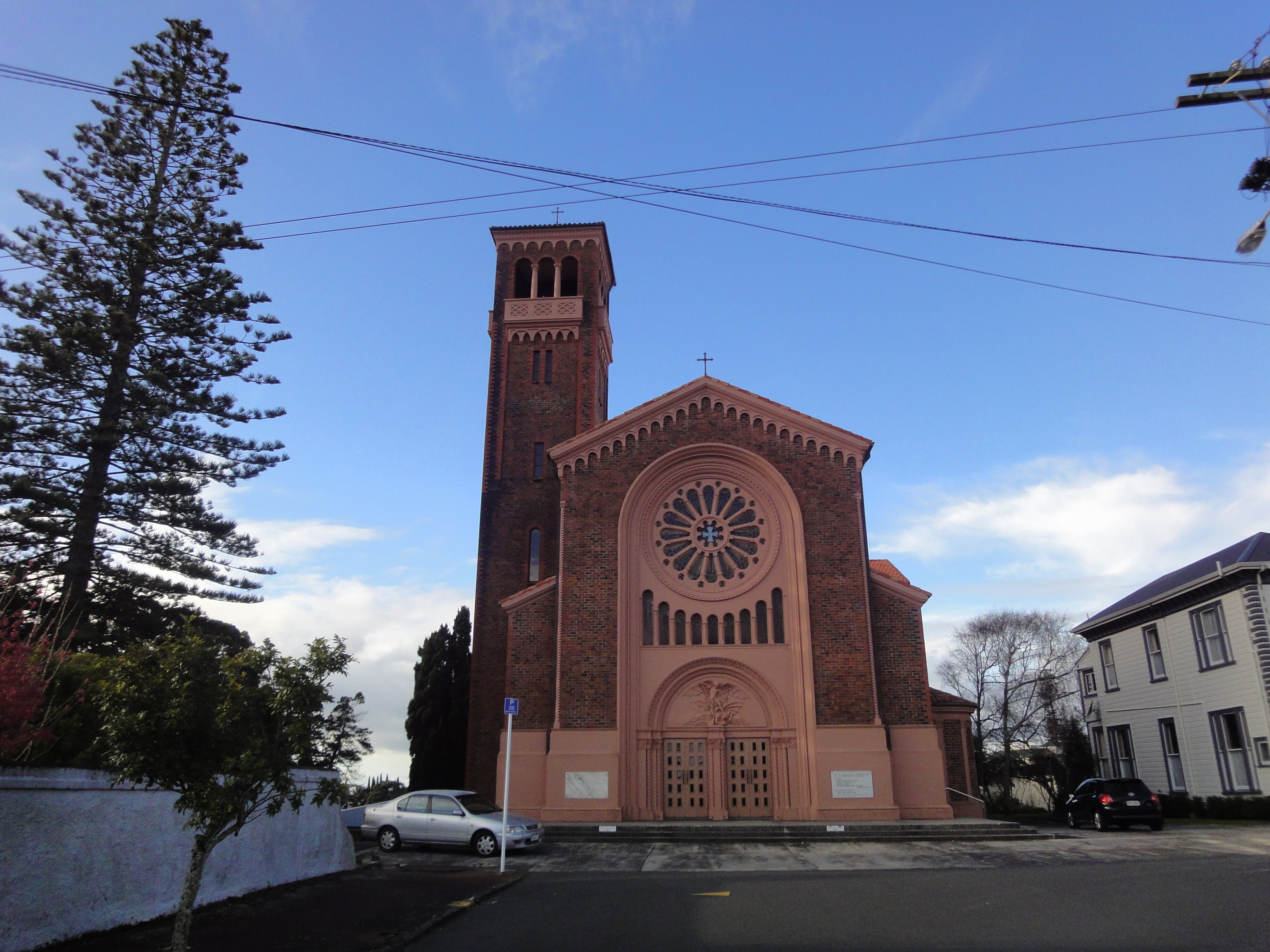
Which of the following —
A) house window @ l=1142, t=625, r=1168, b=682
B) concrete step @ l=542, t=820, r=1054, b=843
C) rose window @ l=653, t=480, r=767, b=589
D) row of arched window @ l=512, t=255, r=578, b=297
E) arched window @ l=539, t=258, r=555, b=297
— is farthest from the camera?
arched window @ l=539, t=258, r=555, b=297

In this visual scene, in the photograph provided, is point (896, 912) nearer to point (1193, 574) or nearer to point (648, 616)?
point (648, 616)

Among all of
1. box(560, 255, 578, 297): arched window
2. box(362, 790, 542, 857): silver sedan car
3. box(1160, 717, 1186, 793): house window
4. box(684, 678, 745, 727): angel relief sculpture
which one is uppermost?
box(560, 255, 578, 297): arched window

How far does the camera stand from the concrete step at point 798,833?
68.5 feet

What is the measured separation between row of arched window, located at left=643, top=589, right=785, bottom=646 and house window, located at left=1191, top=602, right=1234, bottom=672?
551 inches

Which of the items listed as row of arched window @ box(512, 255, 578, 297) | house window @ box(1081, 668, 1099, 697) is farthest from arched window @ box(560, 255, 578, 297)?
house window @ box(1081, 668, 1099, 697)

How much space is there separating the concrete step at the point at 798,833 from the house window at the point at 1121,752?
12850mm

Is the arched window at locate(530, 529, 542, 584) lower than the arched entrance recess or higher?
higher

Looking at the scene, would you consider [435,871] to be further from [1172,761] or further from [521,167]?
[1172,761]

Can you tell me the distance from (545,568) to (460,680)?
667 cm

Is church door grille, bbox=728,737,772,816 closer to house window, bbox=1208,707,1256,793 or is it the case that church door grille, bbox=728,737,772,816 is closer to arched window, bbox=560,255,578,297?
house window, bbox=1208,707,1256,793

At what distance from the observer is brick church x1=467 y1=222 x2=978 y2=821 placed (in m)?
23.8

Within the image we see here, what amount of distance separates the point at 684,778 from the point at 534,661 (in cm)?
552

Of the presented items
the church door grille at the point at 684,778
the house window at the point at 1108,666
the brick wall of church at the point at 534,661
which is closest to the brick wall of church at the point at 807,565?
the brick wall of church at the point at 534,661

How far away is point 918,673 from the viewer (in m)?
24.9
